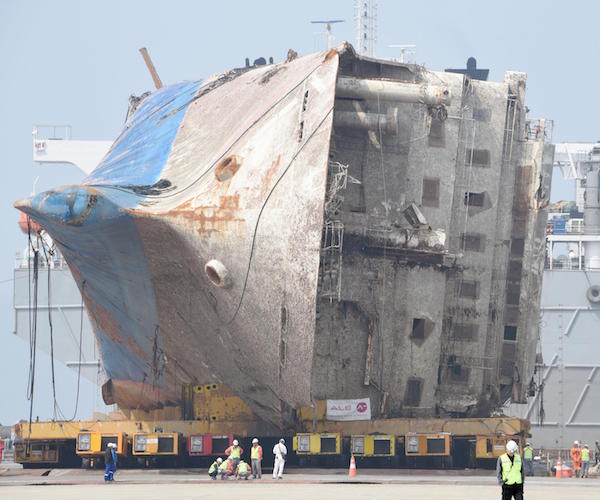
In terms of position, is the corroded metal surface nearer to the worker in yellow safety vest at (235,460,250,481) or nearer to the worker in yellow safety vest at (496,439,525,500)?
the worker in yellow safety vest at (235,460,250,481)

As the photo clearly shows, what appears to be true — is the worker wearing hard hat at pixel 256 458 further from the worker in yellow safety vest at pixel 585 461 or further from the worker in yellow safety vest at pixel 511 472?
the worker in yellow safety vest at pixel 511 472

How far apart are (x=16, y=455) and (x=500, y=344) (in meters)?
14.0

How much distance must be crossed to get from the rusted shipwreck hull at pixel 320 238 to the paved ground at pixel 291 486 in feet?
7.86

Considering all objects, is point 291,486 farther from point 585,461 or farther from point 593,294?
point 593,294

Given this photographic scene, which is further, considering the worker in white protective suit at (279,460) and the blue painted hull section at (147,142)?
the blue painted hull section at (147,142)

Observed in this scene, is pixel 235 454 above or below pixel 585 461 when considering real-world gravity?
above

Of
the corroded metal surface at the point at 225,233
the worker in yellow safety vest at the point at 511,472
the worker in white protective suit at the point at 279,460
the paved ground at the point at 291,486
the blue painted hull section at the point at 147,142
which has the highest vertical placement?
the blue painted hull section at the point at 147,142

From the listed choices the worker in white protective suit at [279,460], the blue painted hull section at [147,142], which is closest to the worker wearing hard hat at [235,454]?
the worker in white protective suit at [279,460]

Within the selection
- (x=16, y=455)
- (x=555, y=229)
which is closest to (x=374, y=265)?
(x=16, y=455)

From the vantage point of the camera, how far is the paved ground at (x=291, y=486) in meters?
27.4

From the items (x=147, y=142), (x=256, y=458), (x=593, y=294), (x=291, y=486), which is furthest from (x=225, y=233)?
(x=593, y=294)

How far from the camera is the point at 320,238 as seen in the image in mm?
32125

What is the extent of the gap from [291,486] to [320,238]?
5.69 metres

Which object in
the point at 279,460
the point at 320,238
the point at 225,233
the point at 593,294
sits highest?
the point at 593,294
